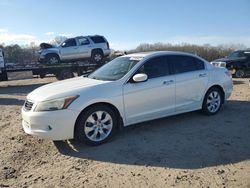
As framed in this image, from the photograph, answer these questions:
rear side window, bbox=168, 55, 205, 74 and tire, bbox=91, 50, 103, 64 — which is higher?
rear side window, bbox=168, 55, 205, 74

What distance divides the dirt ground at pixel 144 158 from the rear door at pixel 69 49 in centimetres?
1266

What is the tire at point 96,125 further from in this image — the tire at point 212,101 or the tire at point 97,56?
the tire at point 97,56

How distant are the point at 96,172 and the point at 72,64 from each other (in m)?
14.3

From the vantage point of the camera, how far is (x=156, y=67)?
22.1 ft

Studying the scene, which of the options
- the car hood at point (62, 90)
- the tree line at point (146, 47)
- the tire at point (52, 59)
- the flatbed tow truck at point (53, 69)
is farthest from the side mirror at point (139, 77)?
the tree line at point (146, 47)

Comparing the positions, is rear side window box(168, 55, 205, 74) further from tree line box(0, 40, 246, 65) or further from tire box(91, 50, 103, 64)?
tree line box(0, 40, 246, 65)

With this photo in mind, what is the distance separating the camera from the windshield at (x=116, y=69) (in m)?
6.46

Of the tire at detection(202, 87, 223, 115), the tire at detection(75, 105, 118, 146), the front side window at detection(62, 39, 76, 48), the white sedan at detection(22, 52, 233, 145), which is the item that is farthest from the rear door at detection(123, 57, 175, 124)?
the front side window at detection(62, 39, 76, 48)

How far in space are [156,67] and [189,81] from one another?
91 centimetres

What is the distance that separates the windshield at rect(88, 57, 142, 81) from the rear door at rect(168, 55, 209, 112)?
36.1 inches

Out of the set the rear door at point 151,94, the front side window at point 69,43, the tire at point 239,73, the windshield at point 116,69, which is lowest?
the tire at point 239,73

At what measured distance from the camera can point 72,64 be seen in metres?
18.5

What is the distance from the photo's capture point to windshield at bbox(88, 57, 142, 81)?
6.46m

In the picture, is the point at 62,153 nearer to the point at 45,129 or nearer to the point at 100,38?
the point at 45,129
